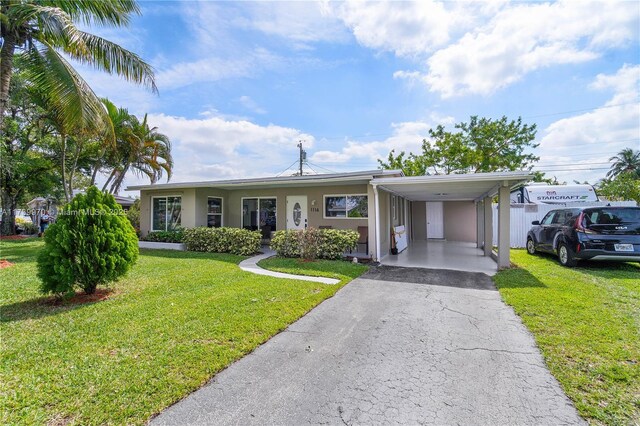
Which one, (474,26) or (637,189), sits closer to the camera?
(474,26)

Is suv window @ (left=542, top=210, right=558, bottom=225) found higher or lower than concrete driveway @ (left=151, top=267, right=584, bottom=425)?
higher

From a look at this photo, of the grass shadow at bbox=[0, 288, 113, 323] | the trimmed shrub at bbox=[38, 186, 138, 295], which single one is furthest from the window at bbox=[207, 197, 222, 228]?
the grass shadow at bbox=[0, 288, 113, 323]

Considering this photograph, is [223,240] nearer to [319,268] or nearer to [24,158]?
[319,268]

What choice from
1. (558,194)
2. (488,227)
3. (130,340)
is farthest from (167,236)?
(558,194)

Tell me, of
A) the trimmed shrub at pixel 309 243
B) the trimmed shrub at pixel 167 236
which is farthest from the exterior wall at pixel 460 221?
the trimmed shrub at pixel 167 236

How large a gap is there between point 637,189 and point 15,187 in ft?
110

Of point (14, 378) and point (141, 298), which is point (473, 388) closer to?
point (14, 378)

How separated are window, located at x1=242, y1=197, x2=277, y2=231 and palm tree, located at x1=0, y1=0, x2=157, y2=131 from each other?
6.06 m

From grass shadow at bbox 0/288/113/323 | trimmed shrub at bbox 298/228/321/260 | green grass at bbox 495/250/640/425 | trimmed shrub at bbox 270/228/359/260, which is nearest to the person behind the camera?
green grass at bbox 495/250/640/425

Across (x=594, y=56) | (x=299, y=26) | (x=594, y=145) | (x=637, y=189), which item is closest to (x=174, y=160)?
(x=299, y=26)

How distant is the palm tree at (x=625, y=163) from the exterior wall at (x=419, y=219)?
3576 centimetres

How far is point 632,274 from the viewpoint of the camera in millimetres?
6883

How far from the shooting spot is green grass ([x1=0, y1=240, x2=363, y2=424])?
2369mm

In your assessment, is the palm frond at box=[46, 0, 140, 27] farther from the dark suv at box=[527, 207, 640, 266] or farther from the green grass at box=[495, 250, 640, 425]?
the dark suv at box=[527, 207, 640, 266]
